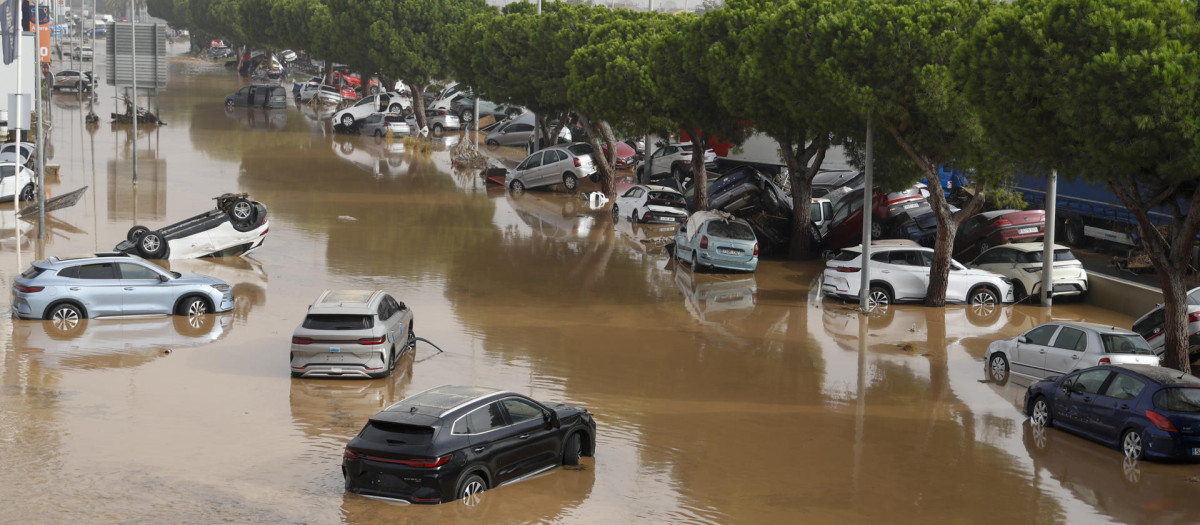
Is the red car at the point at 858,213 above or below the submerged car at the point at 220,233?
above

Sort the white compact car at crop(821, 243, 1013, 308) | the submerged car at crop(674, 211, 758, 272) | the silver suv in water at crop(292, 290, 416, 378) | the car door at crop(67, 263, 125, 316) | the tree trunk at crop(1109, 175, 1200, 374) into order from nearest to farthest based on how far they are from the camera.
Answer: the tree trunk at crop(1109, 175, 1200, 374) < the silver suv in water at crop(292, 290, 416, 378) < the car door at crop(67, 263, 125, 316) < the white compact car at crop(821, 243, 1013, 308) < the submerged car at crop(674, 211, 758, 272)

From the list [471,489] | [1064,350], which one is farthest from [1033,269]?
[471,489]

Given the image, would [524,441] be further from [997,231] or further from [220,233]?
[997,231]

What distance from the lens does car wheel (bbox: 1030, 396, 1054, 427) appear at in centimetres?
1584

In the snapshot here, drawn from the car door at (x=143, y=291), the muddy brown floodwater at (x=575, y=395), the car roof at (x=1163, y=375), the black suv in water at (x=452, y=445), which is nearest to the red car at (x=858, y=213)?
the muddy brown floodwater at (x=575, y=395)

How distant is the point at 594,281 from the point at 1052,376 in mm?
11062

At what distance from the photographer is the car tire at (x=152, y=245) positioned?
25.8 meters

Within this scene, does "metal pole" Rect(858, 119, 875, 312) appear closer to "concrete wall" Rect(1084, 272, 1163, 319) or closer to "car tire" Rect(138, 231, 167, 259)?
"concrete wall" Rect(1084, 272, 1163, 319)

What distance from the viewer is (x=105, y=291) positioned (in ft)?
67.3

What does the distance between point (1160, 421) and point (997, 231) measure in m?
15.4

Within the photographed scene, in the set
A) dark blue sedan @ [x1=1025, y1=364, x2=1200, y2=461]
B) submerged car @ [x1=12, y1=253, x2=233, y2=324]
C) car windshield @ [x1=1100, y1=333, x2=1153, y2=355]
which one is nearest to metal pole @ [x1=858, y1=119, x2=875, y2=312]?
car windshield @ [x1=1100, y1=333, x2=1153, y2=355]

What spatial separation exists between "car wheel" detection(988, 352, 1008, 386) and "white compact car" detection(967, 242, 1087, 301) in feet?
21.3

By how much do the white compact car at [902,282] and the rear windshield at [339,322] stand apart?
11.3 m

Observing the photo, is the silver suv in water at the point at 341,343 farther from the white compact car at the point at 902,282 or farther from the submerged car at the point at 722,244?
the submerged car at the point at 722,244
